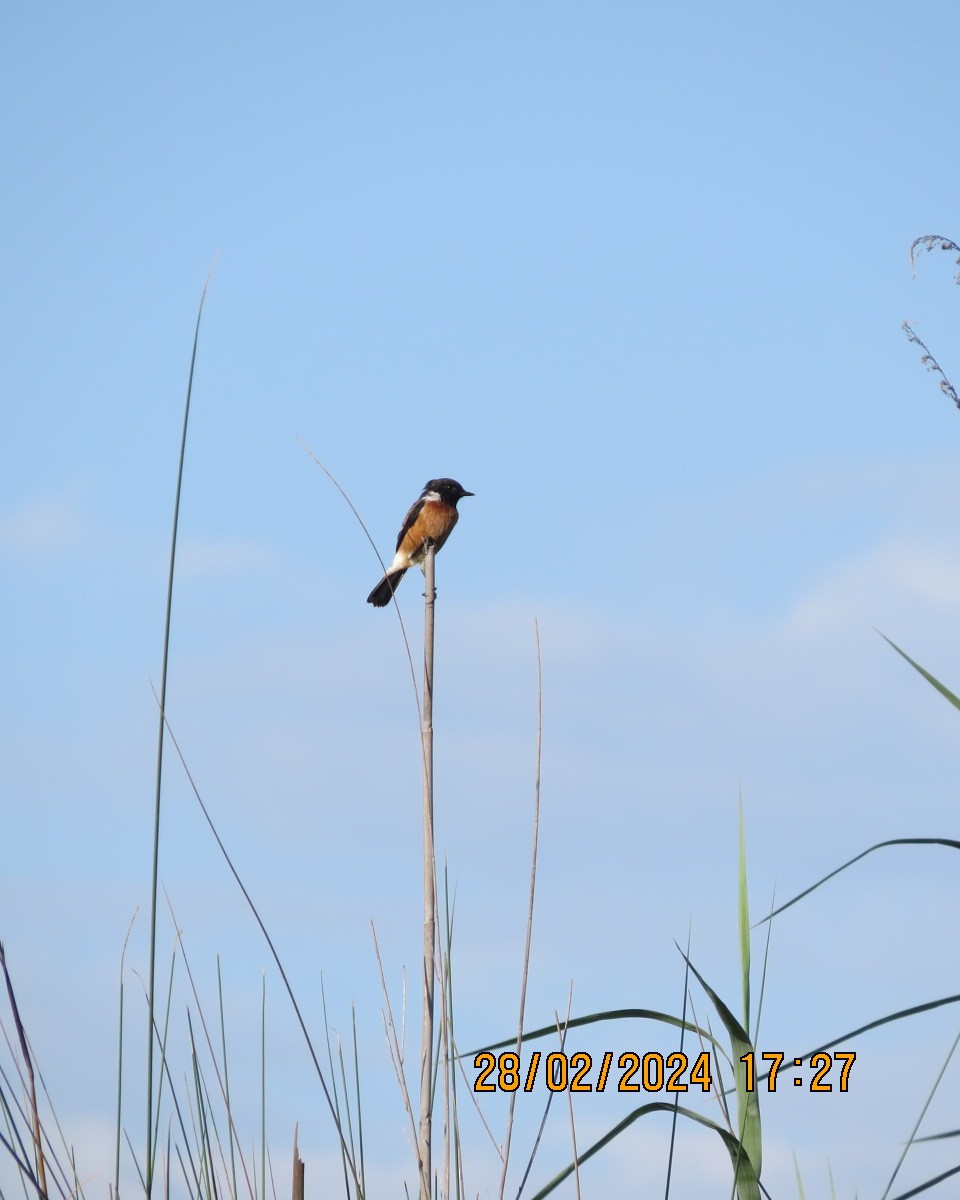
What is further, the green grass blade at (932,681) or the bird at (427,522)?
the bird at (427,522)

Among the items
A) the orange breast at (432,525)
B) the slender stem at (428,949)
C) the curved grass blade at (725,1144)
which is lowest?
the curved grass blade at (725,1144)

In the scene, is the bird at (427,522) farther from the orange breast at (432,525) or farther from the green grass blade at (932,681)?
the green grass blade at (932,681)

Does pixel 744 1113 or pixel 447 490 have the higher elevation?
pixel 447 490

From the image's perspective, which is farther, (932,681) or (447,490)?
(447,490)

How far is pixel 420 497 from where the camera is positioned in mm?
8617

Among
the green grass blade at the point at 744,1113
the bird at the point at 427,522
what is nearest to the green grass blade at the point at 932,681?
the green grass blade at the point at 744,1113

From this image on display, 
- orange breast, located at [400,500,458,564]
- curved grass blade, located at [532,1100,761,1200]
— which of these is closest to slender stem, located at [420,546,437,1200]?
curved grass blade, located at [532,1100,761,1200]

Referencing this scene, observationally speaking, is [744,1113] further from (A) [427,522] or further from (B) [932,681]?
(A) [427,522]

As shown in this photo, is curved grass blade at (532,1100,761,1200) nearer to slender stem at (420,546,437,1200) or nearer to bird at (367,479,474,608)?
slender stem at (420,546,437,1200)

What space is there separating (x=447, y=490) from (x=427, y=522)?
0.29m

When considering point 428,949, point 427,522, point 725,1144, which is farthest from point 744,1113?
point 427,522

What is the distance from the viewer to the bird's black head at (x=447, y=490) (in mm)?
8469

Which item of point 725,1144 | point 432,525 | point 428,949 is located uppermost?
point 432,525

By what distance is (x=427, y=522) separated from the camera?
835cm
